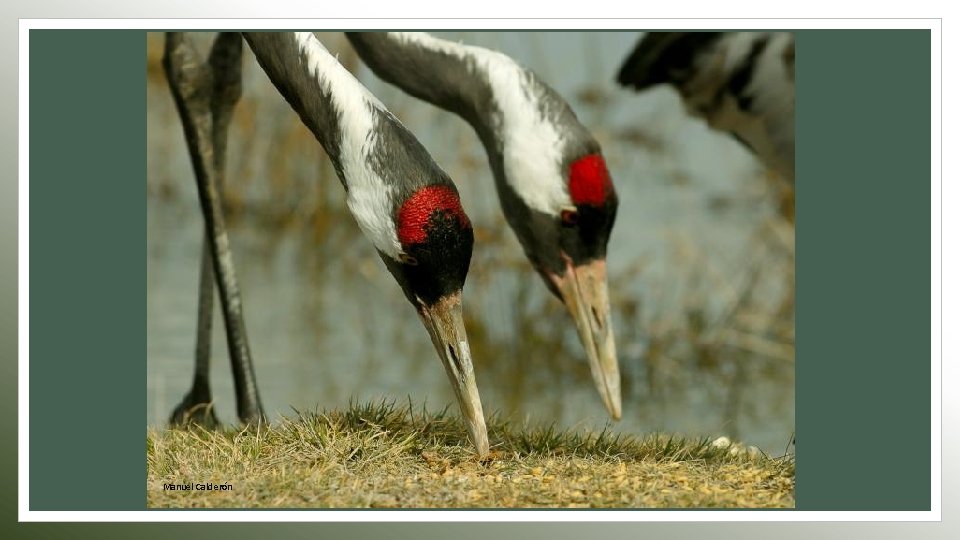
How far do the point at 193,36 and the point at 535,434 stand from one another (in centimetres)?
188

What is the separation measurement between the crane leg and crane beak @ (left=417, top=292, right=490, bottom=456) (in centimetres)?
116

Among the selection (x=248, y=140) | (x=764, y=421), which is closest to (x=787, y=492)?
(x=764, y=421)

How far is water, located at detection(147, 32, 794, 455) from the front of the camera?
5.98 meters

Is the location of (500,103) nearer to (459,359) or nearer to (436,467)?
(459,359)

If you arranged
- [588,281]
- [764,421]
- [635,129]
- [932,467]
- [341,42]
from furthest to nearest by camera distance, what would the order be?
[635,129] < [764,421] < [341,42] < [588,281] < [932,467]

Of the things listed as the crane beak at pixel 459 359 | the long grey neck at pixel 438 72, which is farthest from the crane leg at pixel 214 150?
the crane beak at pixel 459 359

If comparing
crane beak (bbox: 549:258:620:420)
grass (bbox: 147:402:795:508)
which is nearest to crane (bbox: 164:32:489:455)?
grass (bbox: 147:402:795:508)

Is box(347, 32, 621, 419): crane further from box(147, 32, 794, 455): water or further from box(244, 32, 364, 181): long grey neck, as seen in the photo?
box(147, 32, 794, 455): water

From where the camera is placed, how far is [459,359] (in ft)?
13.0

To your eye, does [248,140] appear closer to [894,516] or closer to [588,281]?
[588,281]

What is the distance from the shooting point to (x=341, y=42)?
5.07m

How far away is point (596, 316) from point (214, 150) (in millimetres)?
1558

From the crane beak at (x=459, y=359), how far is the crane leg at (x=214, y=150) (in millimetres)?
1164

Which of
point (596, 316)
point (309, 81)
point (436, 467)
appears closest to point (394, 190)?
point (309, 81)
